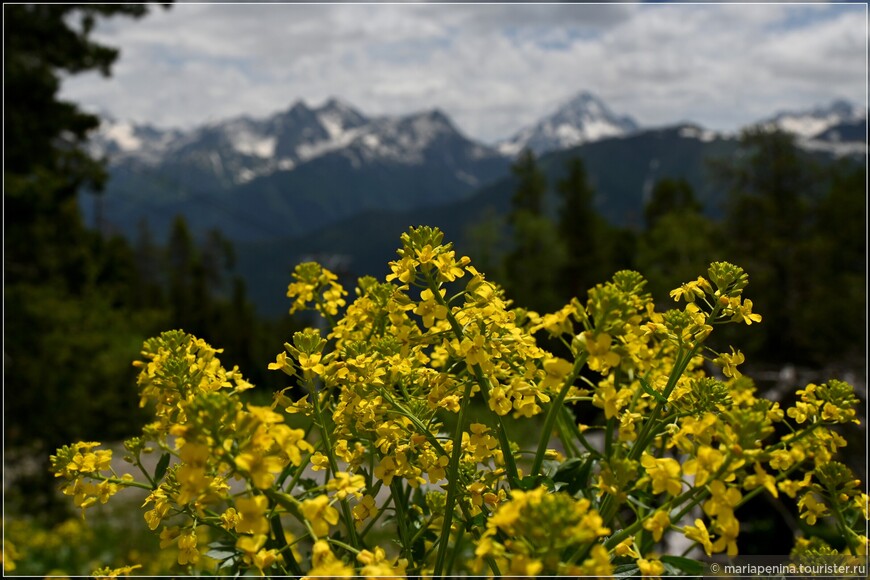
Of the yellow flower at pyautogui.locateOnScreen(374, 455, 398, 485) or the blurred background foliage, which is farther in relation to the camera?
the blurred background foliage

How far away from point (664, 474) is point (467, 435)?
0.56 m

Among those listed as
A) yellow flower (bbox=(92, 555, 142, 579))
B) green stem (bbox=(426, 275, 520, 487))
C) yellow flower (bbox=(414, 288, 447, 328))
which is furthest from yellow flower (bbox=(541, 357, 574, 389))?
yellow flower (bbox=(92, 555, 142, 579))

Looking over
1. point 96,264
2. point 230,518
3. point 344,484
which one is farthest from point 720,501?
point 96,264

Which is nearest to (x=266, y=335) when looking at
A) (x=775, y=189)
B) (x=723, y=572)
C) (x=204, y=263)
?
(x=204, y=263)

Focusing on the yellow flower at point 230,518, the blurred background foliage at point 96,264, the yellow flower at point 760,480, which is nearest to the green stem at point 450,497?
the yellow flower at point 230,518

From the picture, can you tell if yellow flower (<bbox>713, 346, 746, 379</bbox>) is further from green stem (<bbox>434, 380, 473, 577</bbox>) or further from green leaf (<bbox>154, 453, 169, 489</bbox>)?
green leaf (<bbox>154, 453, 169, 489</bbox>)

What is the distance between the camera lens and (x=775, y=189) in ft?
67.8

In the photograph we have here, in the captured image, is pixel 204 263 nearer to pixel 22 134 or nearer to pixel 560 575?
pixel 22 134

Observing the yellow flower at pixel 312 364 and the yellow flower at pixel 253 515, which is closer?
the yellow flower at pixel 253 515

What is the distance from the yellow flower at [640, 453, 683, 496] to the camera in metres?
1.06

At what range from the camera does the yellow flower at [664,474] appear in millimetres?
1061

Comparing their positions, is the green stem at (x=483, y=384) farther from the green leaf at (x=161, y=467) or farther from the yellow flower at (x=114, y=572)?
the yellow flower at (x=114, y=572)

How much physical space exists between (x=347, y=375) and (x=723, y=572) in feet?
4.52

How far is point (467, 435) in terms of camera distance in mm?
1556
